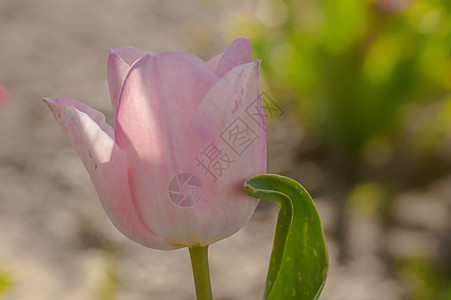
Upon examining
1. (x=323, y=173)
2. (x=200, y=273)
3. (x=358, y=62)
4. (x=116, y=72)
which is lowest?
(x=323, y=173)

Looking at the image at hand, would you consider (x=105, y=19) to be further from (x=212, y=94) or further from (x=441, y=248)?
(x=212, y=94)

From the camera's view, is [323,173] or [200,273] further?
[323,173]

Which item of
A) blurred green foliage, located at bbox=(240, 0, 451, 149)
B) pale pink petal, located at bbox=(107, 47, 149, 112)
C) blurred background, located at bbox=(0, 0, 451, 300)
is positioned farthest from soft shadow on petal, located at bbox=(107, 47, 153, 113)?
blurred green foliage, located at bbox=(240, 0, 451, 149)

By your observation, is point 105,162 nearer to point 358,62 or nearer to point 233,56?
point 233,56

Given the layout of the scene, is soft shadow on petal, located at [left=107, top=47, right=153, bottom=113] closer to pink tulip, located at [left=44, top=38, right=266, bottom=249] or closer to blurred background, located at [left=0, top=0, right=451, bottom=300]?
pink tulip, located at [left=44, top=38, right=266, bottom=249]

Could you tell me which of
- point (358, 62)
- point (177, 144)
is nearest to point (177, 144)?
point (177, 144)

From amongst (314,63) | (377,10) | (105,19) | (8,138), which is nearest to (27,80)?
(8,138)

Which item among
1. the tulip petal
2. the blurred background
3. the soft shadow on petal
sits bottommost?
the blurred background
